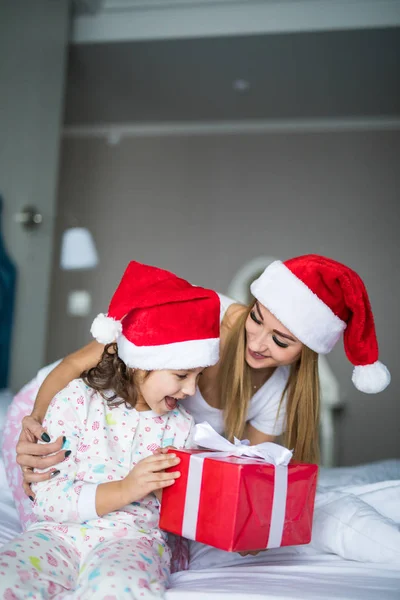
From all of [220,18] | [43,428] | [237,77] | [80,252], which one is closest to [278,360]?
[43,428]

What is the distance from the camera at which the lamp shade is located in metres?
4.46

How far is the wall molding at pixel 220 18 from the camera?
3.21 m

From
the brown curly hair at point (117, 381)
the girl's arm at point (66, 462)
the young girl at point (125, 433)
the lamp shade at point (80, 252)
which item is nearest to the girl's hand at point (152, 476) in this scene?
the young girl at point (125, 433)

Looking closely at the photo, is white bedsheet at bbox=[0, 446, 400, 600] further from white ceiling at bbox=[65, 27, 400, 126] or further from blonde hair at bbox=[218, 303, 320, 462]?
white ceiling at bbox=[65, 27, 400, 126]

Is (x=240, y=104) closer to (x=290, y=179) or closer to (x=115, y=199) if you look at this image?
(x=290, y=179)

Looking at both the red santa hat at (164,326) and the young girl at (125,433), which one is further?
the red santa hat at (164,326)

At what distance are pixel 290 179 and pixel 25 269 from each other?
212cm

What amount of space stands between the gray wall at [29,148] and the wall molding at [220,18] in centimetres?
30

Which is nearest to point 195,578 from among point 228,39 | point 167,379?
point 167,379

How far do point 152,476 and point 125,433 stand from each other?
0.75 feet

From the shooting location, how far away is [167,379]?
1.28 metres

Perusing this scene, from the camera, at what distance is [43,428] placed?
1.29 metres

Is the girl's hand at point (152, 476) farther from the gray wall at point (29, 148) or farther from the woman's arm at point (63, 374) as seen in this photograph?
the gray wall at point (29, 148)

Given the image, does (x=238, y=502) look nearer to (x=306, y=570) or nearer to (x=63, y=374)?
(x=306, y=570)
